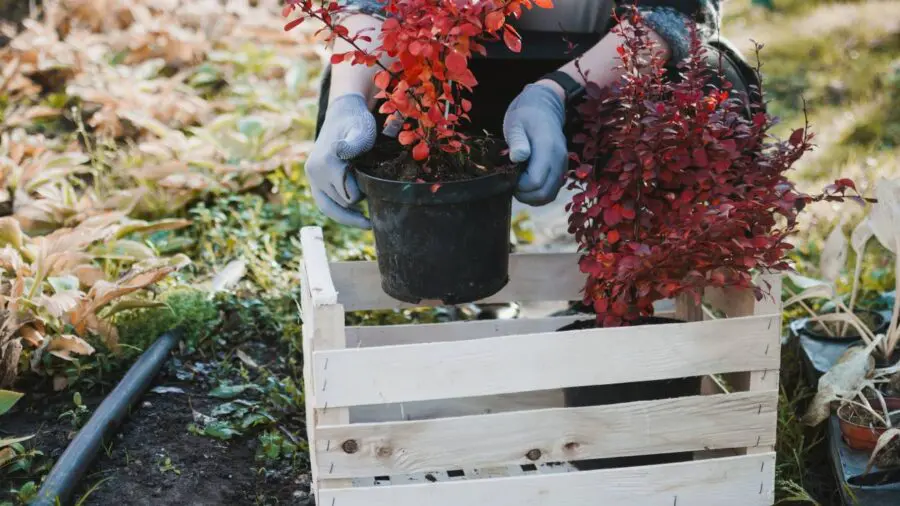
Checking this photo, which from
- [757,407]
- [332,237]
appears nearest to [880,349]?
[757,407]

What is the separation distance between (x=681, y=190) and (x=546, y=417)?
52 cm

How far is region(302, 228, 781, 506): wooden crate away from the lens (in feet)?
5.53

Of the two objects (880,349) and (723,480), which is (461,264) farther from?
(880,349)

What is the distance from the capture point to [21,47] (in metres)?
3.99

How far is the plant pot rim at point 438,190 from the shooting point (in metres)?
1.77

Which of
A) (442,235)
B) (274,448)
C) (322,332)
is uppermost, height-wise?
(442,235)

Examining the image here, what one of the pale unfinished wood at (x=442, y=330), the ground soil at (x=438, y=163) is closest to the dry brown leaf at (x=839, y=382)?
the pale unfinished wood at (x=442, y=330)

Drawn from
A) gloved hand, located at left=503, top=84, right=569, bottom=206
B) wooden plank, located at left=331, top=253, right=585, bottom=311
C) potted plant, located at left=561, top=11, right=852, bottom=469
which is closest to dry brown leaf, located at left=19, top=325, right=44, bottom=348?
wooden plank, located at left=331, top=253, right=585, bottom=311

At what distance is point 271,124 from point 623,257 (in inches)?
88.0

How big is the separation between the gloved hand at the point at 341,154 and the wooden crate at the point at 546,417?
164mm

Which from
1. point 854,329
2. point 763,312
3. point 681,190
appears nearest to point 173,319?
point 681,190

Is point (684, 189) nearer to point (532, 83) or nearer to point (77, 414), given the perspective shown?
point (532, 83)

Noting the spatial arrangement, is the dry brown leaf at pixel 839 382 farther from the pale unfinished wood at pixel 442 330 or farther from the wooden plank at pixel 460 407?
the wooden plank at pixel 460 407

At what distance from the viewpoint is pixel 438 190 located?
5.81 ft
